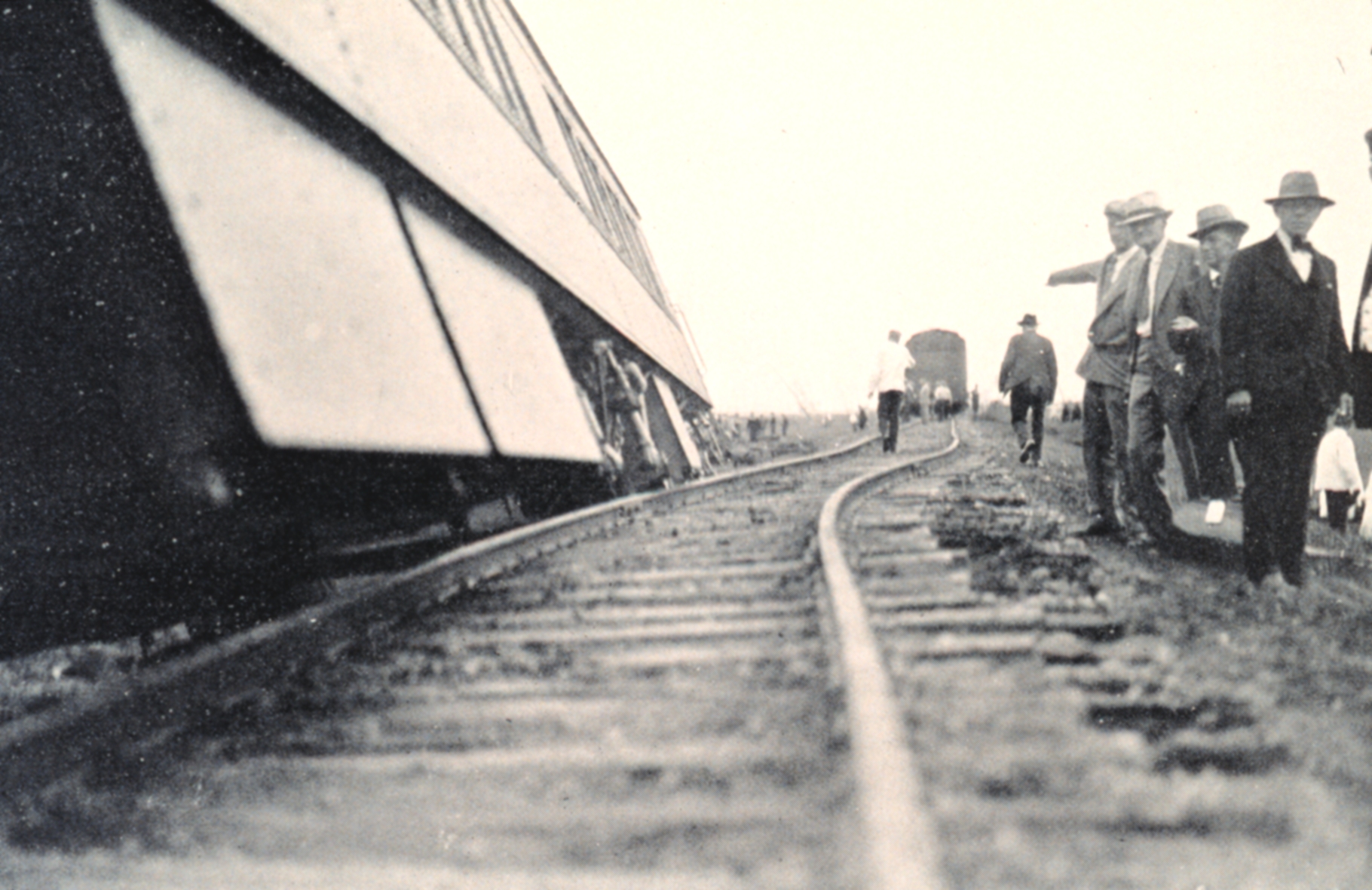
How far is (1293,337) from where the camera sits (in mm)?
3305

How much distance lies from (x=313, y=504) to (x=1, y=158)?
58.3 inches

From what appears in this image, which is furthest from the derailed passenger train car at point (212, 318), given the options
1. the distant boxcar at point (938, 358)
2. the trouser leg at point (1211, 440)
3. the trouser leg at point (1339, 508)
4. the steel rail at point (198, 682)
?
the distant boxcar at point (938, 358)

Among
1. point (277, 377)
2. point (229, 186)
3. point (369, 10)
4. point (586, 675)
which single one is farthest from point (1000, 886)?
point (369, 10)

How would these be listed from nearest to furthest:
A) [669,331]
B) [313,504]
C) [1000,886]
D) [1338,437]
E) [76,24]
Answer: [1000,886] < [76,24] < [313,504] < [1338,437] < [669,331]

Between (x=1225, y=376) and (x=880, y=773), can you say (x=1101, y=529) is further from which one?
(x=880, y=773)

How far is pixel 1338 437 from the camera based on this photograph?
6312 mm

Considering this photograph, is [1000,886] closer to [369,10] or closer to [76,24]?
[76,24]

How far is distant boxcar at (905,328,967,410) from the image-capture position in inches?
1419

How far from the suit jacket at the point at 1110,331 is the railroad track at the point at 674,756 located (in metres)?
2.08

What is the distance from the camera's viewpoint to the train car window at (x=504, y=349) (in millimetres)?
4273

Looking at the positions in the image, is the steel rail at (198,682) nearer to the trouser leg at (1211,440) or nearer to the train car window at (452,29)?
the trouser leg at (1211,440)

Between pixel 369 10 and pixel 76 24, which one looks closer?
pixel 76 24

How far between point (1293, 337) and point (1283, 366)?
0.11 metres

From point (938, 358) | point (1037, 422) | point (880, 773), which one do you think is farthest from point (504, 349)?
point (938, 358)
